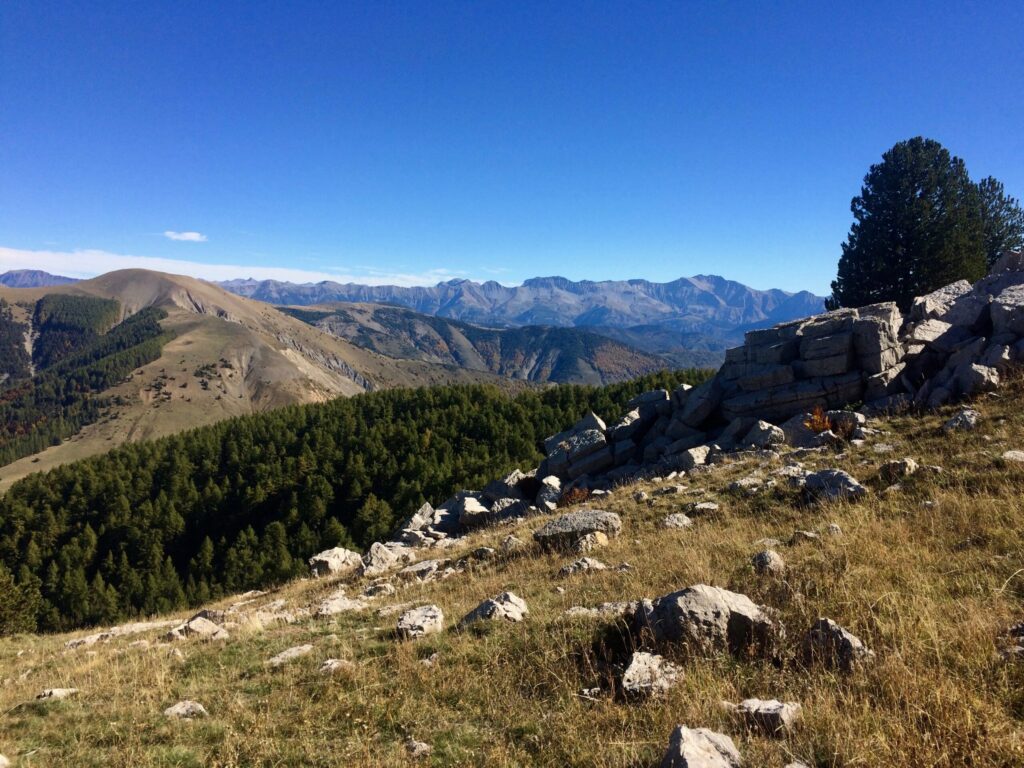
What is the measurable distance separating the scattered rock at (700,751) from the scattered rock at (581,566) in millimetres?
6756

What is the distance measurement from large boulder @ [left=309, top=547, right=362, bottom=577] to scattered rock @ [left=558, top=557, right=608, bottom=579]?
46.4ft

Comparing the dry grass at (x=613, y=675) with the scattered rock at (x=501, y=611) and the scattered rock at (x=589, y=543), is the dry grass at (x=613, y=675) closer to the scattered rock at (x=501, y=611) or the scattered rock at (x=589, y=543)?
the scattered rock at (x=501, y=611)

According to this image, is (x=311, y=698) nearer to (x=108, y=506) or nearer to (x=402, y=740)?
(x=402, y=740)

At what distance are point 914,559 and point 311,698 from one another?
374 inches

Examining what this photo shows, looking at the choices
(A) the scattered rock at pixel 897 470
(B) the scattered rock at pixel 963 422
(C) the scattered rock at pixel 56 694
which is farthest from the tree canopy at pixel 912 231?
(C) the scattered rock at pixel 56 694

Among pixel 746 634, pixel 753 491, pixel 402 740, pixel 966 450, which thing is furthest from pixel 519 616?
pixel 966 450

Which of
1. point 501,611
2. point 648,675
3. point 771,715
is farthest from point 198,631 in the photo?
point 771,715

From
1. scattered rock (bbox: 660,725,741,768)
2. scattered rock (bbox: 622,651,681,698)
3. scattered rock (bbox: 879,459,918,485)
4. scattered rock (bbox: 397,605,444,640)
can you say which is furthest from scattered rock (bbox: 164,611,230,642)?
scattered rock (bbox: 879,459,918,485)

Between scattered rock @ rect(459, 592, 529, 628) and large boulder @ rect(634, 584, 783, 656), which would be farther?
scattered rock @ rect(459, 592, 529, 628)

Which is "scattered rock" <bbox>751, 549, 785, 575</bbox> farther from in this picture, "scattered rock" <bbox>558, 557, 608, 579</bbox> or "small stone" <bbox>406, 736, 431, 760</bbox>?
"small stone" <bbox>406, 736, 431, 760</bbox>

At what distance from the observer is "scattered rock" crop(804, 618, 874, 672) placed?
5.62 metres

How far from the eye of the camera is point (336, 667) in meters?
8.09

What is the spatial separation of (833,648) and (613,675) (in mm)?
2600

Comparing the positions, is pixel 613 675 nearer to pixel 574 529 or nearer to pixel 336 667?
pixel 336 667
